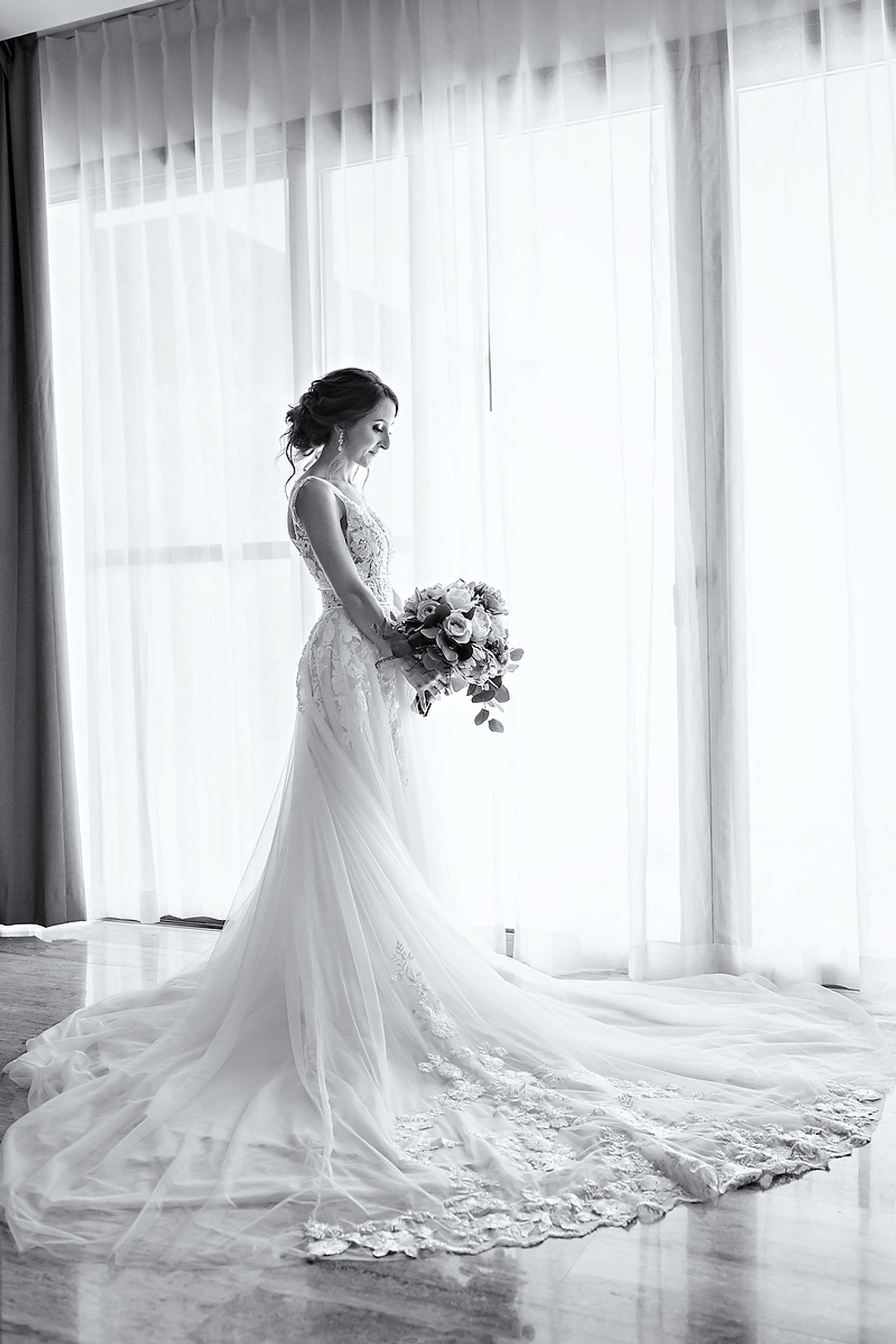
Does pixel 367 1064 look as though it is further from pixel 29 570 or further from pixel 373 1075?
pixel 29 570

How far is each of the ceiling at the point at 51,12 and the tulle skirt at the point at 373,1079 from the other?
2658mm

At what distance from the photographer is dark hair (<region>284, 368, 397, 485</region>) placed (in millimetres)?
2953

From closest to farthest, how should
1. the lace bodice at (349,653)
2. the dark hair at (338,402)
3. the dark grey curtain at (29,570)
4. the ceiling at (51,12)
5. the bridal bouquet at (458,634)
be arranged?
1. the bridal bouquet at (458,634)
2. the lace bodice at (349,653)
3. the dark hair at (338,402)
4. the ceiling at (51,12)
5. the dark grey curtain at (29,570)

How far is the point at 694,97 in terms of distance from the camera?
3.44 m

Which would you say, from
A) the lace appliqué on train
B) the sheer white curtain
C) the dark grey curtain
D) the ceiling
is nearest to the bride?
the lace appliqué on train

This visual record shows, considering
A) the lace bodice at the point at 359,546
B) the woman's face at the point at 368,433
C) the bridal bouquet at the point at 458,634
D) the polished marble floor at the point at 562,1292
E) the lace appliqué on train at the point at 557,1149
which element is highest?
the woman's face at the point at 368,433

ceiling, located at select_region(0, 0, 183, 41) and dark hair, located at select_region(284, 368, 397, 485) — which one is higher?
ceiling, located at select_region(0, 0, 183, 41)

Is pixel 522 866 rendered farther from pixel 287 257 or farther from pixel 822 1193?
pixel 287 257

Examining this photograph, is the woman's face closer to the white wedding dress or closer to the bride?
the bride

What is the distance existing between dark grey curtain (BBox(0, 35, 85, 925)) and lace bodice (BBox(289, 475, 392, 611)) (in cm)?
174

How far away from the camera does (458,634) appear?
Answer: 270cm

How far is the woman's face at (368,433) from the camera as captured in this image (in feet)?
9.77

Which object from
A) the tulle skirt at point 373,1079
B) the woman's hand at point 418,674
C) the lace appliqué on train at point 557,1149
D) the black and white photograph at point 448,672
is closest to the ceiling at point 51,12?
the black and white photograph at point 448,672

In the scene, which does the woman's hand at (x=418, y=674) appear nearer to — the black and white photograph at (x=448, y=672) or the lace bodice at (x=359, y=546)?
the black and white photograph at (x=448, y=672)
